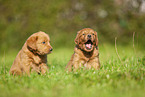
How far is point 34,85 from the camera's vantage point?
3.85 metres

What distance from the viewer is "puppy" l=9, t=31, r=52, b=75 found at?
4914 mm

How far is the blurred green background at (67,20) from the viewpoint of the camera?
11164mm

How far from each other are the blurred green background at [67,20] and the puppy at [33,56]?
5.86 metres

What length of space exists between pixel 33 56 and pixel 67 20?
773 cm

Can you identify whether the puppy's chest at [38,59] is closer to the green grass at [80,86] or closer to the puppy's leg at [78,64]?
the green grass at [80,86]

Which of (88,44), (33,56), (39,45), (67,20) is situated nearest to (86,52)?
(88,44)

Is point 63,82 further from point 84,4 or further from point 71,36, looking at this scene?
point 84,4

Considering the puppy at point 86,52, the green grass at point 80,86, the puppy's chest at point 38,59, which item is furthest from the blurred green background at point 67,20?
the green grass at point 80,86

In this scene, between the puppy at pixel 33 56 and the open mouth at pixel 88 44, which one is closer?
the puppy at pixel 33 56

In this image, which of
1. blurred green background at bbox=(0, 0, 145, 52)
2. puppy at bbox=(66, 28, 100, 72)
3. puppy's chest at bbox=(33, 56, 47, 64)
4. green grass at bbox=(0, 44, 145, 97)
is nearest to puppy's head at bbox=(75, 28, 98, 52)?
puppy at bbox=(66, 28, 100, 72)

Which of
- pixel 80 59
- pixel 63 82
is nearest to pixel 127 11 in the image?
pixel 80 59

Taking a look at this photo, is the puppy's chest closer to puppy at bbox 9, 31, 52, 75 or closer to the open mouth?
puppy at bbox 9, 31, 52, 75

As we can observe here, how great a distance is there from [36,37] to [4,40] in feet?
25.7

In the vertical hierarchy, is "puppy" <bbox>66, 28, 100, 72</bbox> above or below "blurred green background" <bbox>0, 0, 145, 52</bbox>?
below
